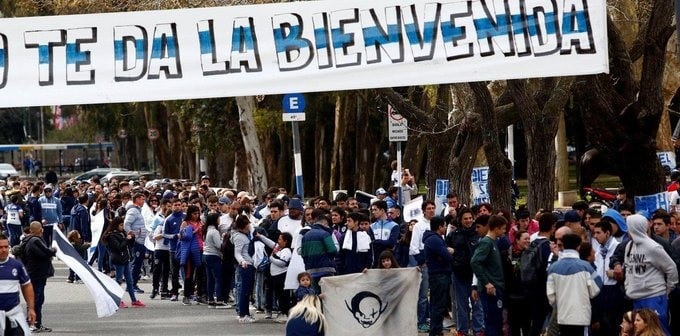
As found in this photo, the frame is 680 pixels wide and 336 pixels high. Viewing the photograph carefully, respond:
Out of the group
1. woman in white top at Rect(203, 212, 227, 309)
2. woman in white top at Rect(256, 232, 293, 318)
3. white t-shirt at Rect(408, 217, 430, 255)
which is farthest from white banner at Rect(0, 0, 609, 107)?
woman in white top at Rect(203, 212, 227, 309)

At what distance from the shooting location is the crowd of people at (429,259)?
13352 millimetres

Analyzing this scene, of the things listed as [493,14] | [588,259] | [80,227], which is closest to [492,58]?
[493,14]

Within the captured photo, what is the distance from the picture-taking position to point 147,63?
12297mm

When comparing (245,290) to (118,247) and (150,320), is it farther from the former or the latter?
(118,247)

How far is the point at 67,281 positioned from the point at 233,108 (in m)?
22.1

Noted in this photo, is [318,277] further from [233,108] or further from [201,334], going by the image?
Result: [233,108]

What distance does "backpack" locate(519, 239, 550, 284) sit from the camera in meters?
14.7

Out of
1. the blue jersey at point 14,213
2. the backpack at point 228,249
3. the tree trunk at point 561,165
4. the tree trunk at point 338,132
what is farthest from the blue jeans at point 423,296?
the tree trunk at point 561,165

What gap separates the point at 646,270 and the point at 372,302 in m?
3.66

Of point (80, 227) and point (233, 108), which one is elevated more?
point (233, 108)

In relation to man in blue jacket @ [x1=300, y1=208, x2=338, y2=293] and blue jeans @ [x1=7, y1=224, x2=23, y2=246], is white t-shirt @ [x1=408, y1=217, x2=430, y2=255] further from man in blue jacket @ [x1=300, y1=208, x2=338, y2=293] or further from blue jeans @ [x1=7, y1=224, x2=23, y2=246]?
blue jeans @ [x1=7, y1=224, x2=23, y2=246]

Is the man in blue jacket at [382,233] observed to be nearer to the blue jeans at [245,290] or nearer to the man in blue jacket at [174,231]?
the blue jeans at [245,290]

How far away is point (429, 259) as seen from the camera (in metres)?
16.7

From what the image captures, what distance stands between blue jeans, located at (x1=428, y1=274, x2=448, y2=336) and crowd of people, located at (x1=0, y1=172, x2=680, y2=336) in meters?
0.02
